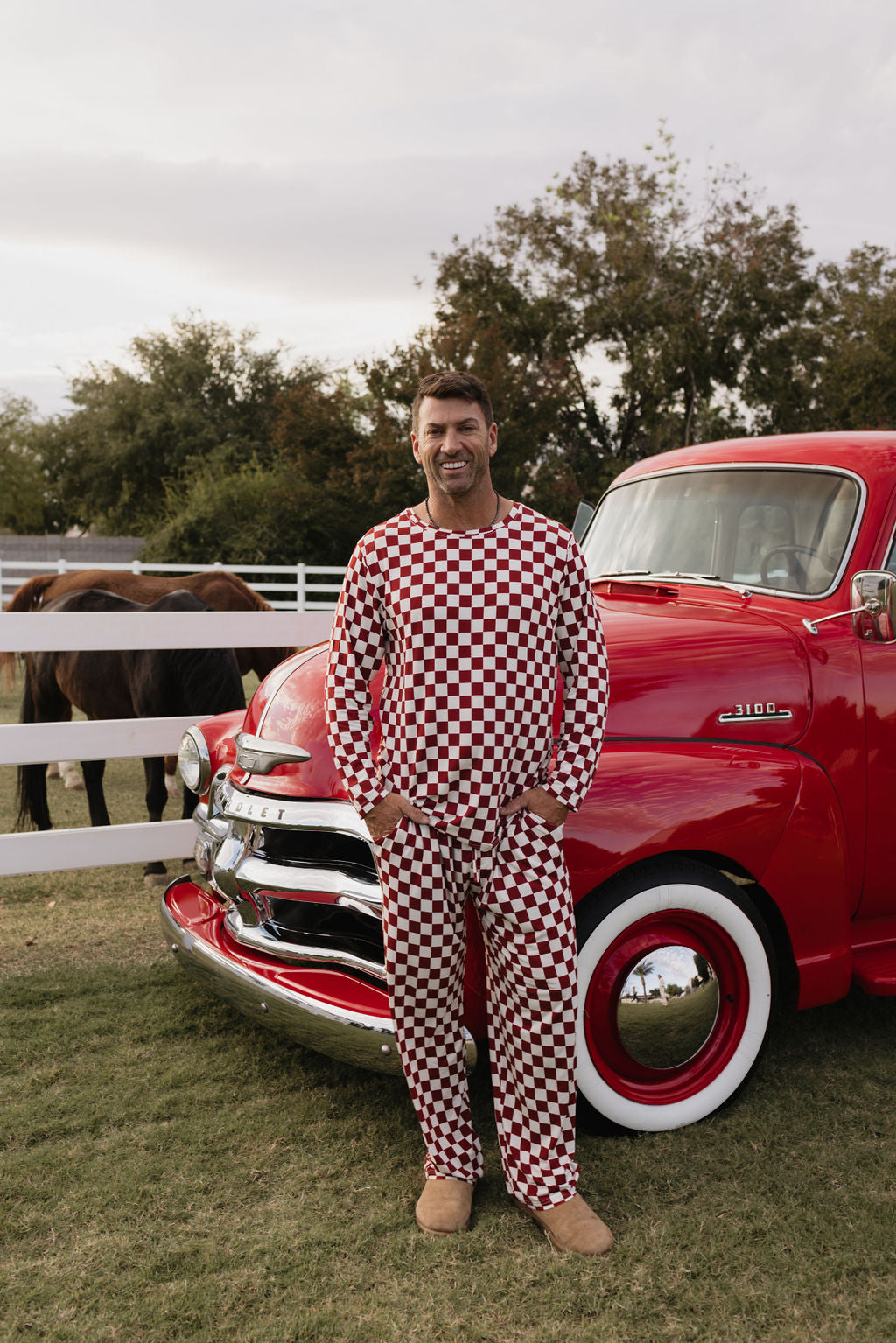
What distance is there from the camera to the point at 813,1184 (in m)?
2.71

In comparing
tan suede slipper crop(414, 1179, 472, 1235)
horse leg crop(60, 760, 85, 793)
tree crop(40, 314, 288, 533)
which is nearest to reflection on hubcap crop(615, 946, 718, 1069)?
tan suede slipper crop(414, 1179, 472, 1235)

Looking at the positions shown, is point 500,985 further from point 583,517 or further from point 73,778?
point 73,778

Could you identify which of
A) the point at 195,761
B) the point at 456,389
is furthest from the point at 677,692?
the point at 195,761

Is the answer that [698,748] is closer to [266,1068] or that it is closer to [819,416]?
[266,1068]

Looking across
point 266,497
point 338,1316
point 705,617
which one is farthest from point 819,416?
point 338,1316

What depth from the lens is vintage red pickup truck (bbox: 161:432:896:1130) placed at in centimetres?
279

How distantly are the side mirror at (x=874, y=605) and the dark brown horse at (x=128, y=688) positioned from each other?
317 cm

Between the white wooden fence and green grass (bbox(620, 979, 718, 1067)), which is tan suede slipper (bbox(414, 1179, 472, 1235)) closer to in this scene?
green grass (bbox(620, 979, 718, 1067))

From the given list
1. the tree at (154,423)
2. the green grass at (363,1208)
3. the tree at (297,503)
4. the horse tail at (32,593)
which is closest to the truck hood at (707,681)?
the green grass at (363,1208)

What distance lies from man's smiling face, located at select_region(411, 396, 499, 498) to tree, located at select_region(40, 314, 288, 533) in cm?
3884

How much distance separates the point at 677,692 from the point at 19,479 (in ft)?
147

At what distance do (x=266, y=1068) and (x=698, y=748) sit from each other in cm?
170

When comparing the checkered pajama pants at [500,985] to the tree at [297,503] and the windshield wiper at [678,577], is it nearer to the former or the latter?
the windshield wiper at [678,577]

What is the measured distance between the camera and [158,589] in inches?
364
